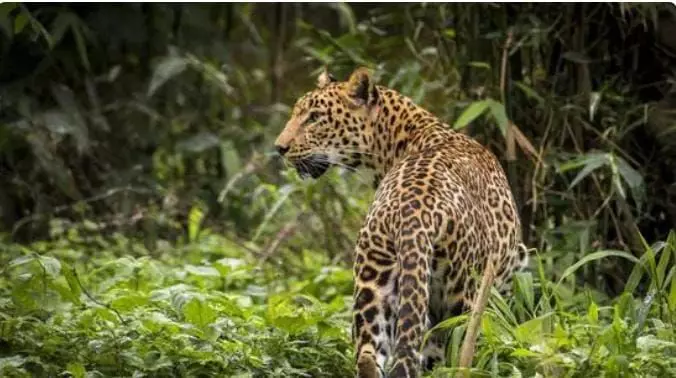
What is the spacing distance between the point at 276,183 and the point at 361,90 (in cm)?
366

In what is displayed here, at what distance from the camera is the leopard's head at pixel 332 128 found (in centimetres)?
587

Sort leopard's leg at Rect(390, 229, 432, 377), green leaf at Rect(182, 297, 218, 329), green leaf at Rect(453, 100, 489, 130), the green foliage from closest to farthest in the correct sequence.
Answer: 1. leopard's leg at Rect(390, 229, 432, 377)
2. the green foliage
3. green leaf at Rect(182, 297, 218, 329)
4. green leaf at Rect(453, 100, 489, 130)

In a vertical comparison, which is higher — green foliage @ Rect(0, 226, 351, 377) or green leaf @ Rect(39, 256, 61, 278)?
green leaf @ Rect(39, 256, 61, 278)

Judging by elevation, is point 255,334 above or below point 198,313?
below

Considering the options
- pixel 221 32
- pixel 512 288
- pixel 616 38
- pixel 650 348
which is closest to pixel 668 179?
pixel 616 38

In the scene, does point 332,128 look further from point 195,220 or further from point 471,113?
point 195,220

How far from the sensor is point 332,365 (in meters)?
5.34

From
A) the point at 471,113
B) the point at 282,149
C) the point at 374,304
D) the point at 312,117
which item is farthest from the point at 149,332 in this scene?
the point at 471,113

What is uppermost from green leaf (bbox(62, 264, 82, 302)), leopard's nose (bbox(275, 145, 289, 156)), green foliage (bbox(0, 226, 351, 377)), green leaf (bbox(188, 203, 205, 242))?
leopard's nose (bbox(275, 145, 289, 156))

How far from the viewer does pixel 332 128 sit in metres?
5.87

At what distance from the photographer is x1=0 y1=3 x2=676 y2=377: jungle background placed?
507 cm

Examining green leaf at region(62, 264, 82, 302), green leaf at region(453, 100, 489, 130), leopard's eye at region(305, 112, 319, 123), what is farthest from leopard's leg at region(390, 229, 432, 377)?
green leaf at region(453, 100, 489, 130)

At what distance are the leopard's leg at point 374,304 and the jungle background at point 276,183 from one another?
0.81ft

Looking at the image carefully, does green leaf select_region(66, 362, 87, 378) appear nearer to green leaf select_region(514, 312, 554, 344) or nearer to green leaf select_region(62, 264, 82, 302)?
green leaf select_region(62, 264, 82, 302)
